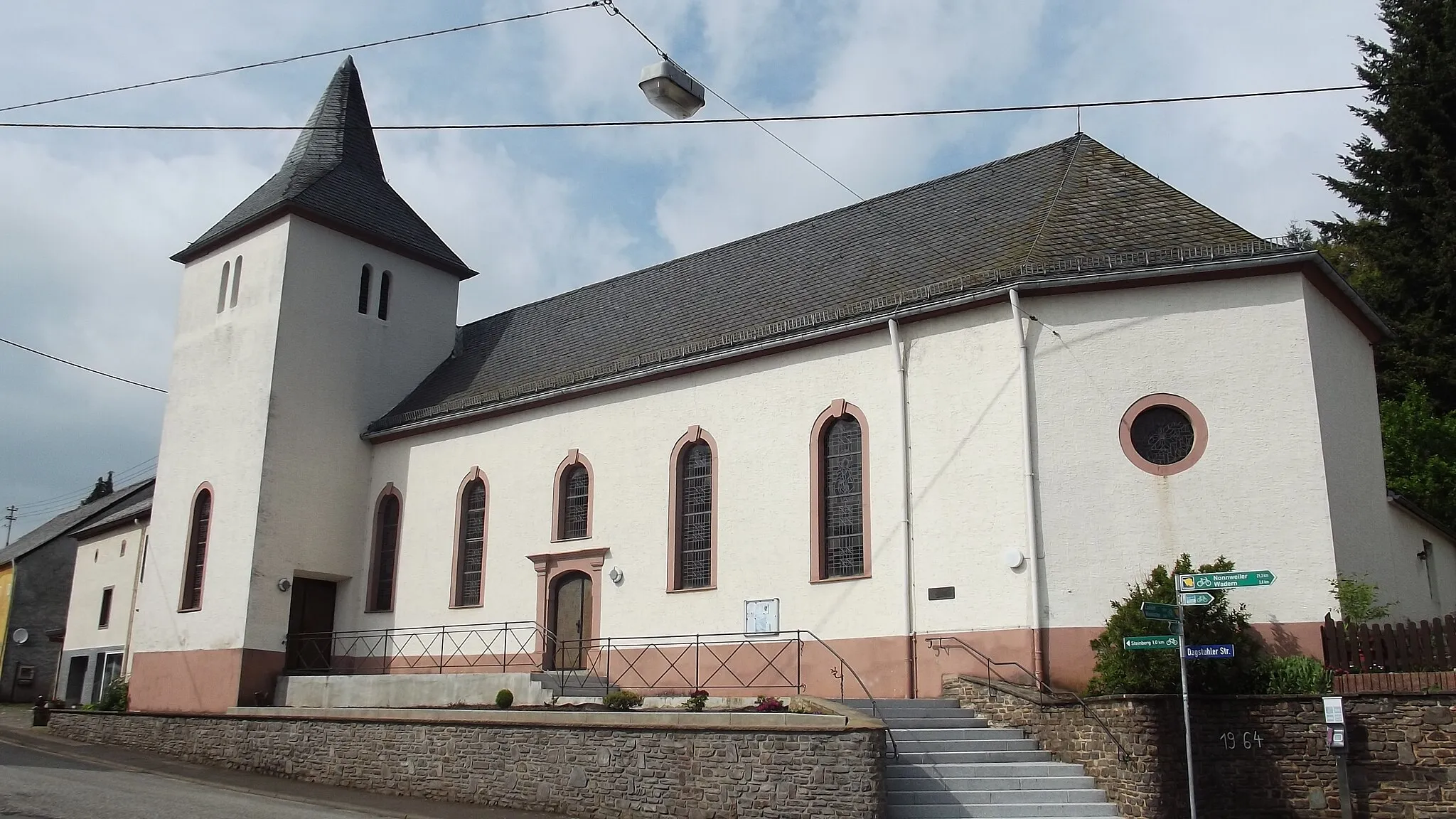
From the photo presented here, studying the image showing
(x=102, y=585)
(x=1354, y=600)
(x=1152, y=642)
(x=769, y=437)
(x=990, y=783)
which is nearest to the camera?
(x=1152, y=642)

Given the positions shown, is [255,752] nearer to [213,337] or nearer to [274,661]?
[274,661]

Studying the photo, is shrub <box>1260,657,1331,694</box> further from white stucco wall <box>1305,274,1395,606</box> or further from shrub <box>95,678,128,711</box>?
shrub <box>95,678,128,711</box>

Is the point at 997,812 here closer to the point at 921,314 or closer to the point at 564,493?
the point at 921,314

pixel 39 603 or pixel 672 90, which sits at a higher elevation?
pixel 672 90

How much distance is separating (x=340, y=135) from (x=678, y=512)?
1516 centimetres

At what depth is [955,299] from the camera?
1838cm

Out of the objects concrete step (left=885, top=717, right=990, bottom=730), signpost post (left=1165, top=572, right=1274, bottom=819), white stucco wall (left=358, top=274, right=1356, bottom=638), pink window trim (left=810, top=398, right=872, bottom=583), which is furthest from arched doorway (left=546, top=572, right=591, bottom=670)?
signpost post (left=1165, top=572, right=1274, bottom=819)

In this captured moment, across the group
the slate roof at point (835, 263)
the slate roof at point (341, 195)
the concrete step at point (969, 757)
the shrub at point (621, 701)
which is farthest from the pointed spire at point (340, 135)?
the concrete step at point (969, 757)

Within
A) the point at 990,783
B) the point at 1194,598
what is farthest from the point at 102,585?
the point at 1194,598

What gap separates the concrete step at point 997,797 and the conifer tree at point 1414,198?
19.1m

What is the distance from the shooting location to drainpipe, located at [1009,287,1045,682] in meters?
16.6

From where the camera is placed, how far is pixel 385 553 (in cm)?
2686

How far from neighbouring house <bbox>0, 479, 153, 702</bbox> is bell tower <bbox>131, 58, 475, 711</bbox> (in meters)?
13.3

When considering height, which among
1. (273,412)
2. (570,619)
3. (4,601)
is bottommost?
(570,619)
